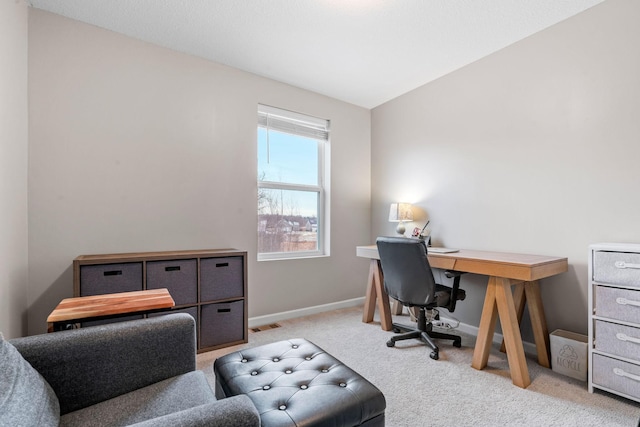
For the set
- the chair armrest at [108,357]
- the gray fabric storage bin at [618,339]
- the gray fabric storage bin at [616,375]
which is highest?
the chair armrest at [108,357]

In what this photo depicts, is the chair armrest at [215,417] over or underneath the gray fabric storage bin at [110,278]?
underneath

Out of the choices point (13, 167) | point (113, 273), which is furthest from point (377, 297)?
point (13, 167)

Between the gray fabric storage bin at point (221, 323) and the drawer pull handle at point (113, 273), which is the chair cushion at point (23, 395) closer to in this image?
the drawer pull handle at point (113, 273)

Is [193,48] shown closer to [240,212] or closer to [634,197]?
[240,212]

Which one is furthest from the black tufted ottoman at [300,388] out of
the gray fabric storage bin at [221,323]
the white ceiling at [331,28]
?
the white ceiling at [331,28]

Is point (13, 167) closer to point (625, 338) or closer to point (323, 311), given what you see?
point (323, 311)

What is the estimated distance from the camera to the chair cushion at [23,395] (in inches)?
31.0

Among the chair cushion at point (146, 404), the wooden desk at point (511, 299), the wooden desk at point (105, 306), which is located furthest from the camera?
the wooden desk at point (511, 299)

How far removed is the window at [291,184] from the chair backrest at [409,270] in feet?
3.92

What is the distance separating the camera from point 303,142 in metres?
3.49

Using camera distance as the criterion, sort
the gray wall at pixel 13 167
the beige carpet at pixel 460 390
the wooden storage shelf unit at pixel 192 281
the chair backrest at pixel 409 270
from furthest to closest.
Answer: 1. the chair backrest at pixel 409 270
2. the wooden storage shelf unit at pixel 192 281
3. the gray wall at pixel 13 167
4. the beige carpet at pixel 460 390

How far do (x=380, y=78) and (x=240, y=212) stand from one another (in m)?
1.97

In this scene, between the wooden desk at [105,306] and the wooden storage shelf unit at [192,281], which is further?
the wooden storage shelf unit at [192,281]

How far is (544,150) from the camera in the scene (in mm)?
2371
